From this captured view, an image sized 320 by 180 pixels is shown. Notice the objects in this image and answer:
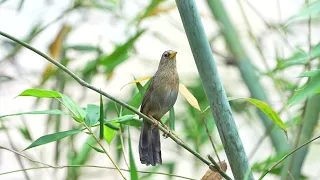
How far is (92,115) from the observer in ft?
2.73

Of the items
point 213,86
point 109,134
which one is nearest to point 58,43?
point 109,134

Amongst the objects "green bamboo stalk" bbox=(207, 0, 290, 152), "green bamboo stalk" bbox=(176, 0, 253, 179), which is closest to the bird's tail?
"green bamboo stalk" bbox=(207, 0, 290, 152)

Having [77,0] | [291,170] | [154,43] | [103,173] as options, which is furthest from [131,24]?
[154,43]

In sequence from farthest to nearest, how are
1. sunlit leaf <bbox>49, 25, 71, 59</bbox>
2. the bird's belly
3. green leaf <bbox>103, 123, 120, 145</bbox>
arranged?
sunlit leaf <bbox>49, 25, 71, 59</bbox> < the bird's belly < green leaf <bbox>103, 123, 120, 145</bbox>

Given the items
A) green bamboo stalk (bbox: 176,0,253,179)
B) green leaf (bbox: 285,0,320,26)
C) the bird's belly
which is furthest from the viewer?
the bird's belly

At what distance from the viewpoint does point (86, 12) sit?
6.00ft

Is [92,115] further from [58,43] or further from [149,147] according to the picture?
[58,43]

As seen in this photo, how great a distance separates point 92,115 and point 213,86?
0.21 m

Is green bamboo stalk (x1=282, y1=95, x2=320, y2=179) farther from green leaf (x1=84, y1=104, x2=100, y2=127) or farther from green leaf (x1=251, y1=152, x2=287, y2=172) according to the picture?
green leaf (x1=84, y1=104, x2=100, y2=127)

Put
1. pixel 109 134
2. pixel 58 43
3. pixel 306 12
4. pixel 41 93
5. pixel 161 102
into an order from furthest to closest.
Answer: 1. pixel 58 43
2. pixel 161 102
3. pixel 109 134
4. pixel 41 93
5. pixel 306 12

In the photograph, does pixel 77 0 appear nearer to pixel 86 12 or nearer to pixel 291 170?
pixel 86 12

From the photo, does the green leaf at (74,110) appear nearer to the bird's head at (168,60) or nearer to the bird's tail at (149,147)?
the bird's tail at (149,147)

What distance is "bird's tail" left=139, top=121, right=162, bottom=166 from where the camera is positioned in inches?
42.8

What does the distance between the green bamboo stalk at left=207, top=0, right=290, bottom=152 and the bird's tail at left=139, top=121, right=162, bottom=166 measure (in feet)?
0.84
